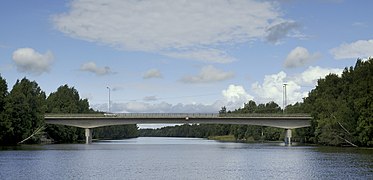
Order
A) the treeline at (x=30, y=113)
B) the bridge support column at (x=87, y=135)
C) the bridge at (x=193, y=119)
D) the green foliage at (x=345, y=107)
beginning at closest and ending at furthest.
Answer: the green foliage at (x=345, y=107) → the treeline at (x=30, y=113) → the bridge at (x=193, y=119) → the bridge support column at (x=87, y=135)

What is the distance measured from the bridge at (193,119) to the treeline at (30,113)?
6.00 m

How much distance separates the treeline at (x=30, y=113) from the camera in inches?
4723

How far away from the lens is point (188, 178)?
49.0 metres

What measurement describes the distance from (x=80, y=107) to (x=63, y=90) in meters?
8.55

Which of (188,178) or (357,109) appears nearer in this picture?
(188,178)

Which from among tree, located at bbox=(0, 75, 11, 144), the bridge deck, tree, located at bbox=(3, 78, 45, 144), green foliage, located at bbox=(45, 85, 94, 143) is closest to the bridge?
the bridge deck

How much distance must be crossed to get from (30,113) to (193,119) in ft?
124

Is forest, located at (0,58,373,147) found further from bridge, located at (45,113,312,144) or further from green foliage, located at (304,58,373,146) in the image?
bridge, located at (45,113,312,144)

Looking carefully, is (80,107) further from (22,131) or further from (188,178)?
(188,178)

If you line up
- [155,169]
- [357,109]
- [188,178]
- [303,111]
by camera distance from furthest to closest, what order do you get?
[303,111], [357,109], [155,169], [188,178]

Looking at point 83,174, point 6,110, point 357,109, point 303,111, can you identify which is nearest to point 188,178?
point 83,174

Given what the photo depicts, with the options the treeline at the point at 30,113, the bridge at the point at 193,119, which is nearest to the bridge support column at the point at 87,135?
the bridge at the point at 193,119

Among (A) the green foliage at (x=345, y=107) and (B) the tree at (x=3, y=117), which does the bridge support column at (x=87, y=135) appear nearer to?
(B) the tree at (x=3, y=117)

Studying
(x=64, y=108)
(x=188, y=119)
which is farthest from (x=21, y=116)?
(x=64, y=108)
